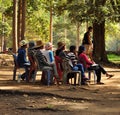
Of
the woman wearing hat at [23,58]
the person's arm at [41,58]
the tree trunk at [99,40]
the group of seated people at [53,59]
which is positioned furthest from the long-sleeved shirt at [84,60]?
the tree trunk at [99,40]

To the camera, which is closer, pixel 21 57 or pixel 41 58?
pixel 41 58

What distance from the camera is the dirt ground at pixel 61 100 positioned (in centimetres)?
896

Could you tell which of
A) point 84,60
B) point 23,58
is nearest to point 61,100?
point 84,60

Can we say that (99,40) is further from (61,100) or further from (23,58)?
(61,100)

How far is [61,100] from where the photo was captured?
10336mm

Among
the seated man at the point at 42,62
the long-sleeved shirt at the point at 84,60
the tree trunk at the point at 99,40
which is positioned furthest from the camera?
the tree trunk at the point at 99,40

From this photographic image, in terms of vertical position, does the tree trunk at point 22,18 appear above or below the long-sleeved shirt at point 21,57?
above

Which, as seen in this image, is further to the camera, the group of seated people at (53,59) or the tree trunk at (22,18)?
the tree trunk at (22,18)

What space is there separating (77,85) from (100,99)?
268 cm

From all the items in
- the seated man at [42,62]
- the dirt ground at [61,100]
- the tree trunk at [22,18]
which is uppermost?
the tree trunk at [22,18]

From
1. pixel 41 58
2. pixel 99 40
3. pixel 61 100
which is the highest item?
pixel 99 40

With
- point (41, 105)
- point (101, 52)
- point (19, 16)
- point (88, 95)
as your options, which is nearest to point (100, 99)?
point (88, 95)

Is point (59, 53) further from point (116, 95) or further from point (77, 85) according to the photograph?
point (116, 95)

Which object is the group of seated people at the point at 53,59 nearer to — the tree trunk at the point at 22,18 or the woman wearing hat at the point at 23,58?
the woman wearing hat at the point at 23,58
